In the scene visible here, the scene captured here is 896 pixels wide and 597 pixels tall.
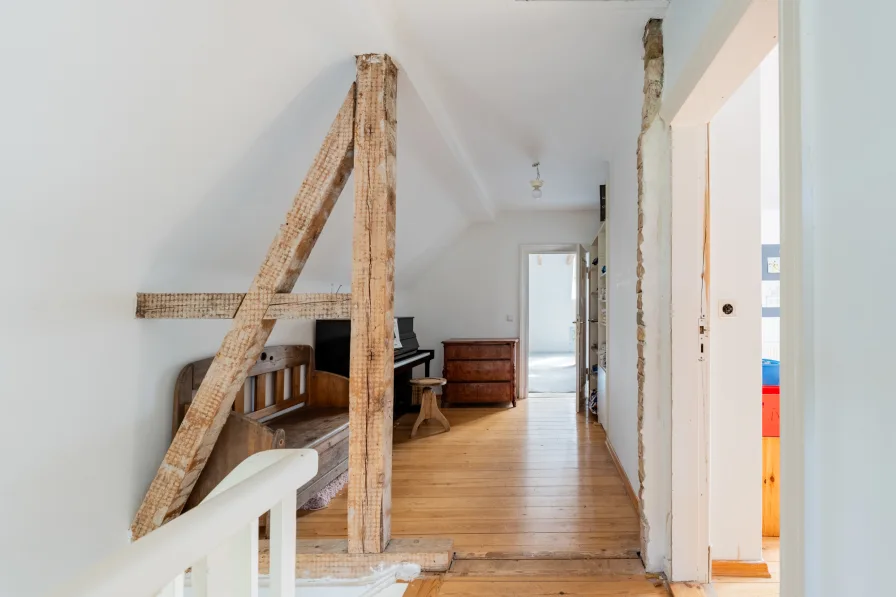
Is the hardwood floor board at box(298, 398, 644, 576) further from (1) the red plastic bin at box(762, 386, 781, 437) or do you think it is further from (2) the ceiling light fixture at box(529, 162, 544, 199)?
(2) the ceiling light fixture at box(529, 162, 544, 199)

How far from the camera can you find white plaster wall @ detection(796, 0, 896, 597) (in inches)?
27.5

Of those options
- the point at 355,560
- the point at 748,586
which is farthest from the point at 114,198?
the point at 748,586

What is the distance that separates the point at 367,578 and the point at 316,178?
1604 mm

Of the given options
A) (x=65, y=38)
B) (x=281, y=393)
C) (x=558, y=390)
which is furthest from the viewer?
(x=558, y=390)

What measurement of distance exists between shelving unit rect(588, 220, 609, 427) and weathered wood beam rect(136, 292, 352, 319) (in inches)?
111

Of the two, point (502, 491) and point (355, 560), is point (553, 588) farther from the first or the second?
point (502, 491)

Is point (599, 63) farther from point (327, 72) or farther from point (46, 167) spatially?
point (46, 167)

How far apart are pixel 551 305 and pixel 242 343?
10047 mm

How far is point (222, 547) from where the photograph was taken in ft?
2.11

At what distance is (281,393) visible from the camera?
122 inches

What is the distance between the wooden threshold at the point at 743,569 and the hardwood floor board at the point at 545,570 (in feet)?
0.97

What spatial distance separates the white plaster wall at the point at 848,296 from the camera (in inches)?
27.5

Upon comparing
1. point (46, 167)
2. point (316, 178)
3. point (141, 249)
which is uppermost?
point (316, 178)

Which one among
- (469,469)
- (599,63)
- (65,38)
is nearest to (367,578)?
(469,469)
